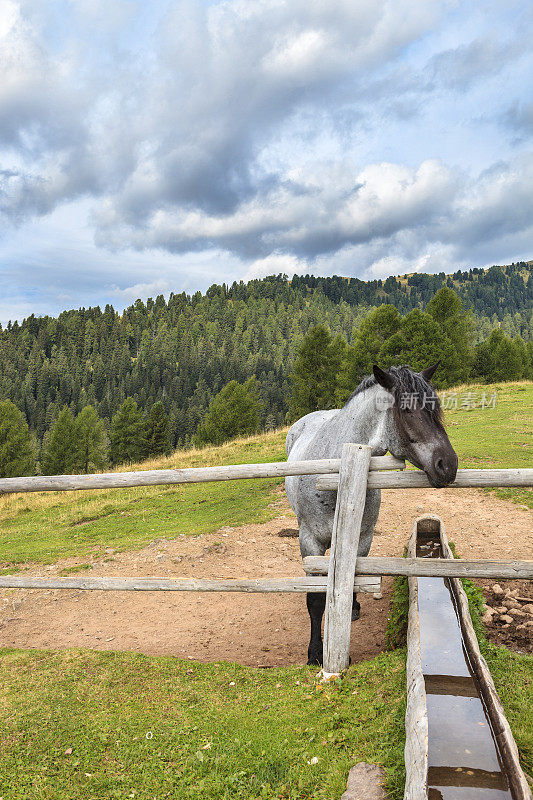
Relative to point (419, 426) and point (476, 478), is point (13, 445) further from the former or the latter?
point (476, 478)

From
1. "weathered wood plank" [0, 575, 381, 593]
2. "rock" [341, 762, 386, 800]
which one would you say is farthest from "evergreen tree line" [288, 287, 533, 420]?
"rock" [341, 762, 386, 800]

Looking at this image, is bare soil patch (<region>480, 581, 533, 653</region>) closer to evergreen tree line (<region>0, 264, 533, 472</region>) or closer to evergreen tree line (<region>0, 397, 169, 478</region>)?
evergreen tree line (<region>0, 264, 533, 472</region>)

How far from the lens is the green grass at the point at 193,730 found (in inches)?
112

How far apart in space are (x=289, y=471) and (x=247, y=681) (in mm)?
1952

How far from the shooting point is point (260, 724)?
3.31 metres

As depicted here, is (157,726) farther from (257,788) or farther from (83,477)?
(83,477)

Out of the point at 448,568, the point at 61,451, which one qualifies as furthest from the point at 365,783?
the point at 61,451

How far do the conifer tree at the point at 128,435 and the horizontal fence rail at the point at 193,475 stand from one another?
54296mm

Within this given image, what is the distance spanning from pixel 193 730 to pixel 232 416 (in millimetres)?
45770

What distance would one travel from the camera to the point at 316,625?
4.51 metres

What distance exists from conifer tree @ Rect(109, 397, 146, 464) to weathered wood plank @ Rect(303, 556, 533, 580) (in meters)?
56.0

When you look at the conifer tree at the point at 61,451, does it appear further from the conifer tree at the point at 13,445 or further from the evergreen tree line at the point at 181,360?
the conifer tree at the point at 13,445

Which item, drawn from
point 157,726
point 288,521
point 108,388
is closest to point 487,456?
point 288,521

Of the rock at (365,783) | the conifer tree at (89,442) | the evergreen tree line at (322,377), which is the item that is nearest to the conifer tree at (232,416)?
the evergreen tree line at (322,377)
